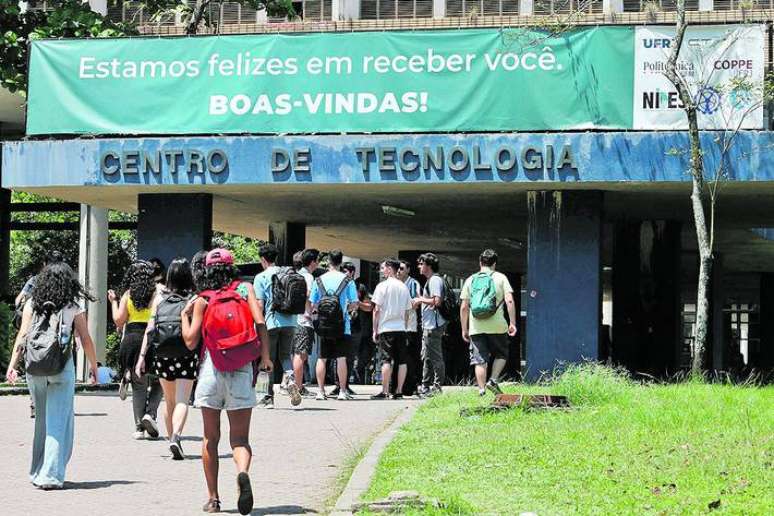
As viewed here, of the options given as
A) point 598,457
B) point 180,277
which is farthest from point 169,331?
point 598,457

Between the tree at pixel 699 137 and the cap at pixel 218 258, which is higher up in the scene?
the tree at pixel 699 137

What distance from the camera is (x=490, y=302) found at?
54.1 feet

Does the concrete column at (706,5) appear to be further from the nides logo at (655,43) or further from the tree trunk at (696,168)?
the tree trunk at (696,168)

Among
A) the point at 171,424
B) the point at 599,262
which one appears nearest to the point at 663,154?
the point at 599,262

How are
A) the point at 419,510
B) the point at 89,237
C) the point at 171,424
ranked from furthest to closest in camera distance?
the point at 89,237
the point at 171,424
the point at 419,510

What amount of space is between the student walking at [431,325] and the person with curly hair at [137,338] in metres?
5.43

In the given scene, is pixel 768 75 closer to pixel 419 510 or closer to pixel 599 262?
pixel 599 262

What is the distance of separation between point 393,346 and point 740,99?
5.81 m

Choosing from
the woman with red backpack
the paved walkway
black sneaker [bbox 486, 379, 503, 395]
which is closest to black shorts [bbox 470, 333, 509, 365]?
black sneaker [bbox 486, 379, 503, 395]

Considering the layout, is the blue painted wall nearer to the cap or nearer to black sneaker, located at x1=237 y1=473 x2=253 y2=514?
the cap

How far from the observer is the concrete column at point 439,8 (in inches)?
1864

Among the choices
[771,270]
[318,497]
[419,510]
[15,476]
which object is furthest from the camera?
[771,270]

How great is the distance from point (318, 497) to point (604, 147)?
1134cm

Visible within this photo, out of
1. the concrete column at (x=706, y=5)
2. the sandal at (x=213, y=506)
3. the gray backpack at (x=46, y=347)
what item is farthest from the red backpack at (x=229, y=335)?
the concrete column at (x=706, y=5)
